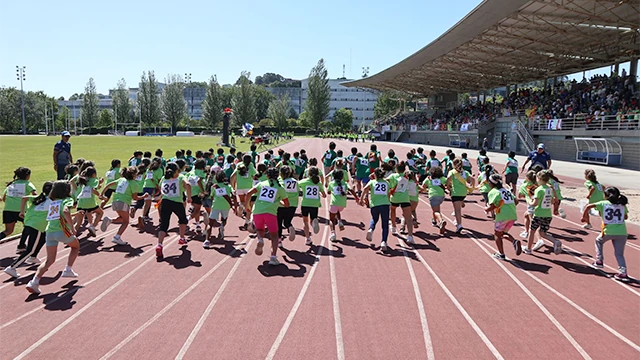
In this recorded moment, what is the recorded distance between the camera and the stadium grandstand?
26219mm

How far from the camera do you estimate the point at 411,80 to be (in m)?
61.7

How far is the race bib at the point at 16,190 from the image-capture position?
7.30 meters

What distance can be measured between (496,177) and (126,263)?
23.3ft

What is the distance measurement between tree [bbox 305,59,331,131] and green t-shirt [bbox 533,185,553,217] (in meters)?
86.0

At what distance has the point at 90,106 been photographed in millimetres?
98750

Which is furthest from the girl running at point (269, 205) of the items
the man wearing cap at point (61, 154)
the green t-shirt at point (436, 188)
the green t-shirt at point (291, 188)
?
the man wearing cap at point (61, 154)

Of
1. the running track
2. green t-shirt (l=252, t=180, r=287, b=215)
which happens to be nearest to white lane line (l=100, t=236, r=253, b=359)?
the running track

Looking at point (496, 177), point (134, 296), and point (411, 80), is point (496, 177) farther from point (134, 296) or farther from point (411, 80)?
point (411, 80)

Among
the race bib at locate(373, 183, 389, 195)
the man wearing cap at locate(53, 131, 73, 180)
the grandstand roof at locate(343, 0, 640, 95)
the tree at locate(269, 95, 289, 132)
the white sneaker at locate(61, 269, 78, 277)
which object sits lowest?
the white sneaker at locate(61, 269, 78, 277)

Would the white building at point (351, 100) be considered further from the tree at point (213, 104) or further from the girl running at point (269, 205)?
the girl running at point (269, 205)

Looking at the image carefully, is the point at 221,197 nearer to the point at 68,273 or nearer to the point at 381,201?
the point at 68,273

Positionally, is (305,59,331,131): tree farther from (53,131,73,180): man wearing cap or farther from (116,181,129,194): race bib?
(116,181,129,194): race bib

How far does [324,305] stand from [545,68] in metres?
43.8

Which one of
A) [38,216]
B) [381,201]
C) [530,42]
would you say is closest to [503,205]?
[381,201]
